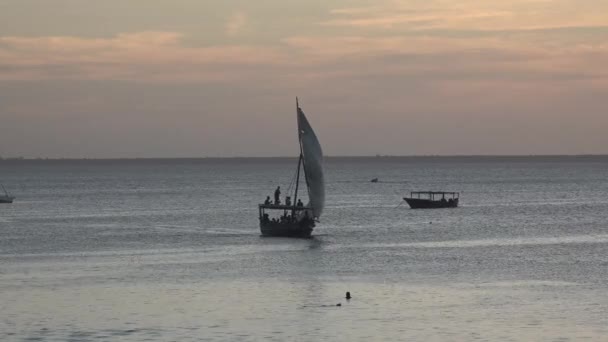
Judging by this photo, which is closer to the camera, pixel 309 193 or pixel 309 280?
pixel 309 280

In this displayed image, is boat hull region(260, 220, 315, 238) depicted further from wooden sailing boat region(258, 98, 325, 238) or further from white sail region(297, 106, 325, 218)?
white sail region(297, 106, 325, 218)

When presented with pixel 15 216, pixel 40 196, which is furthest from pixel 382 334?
pixel 40 196

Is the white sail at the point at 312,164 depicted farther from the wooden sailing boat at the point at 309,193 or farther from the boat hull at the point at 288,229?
the boat hull at the point at 288,229

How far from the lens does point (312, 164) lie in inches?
3568

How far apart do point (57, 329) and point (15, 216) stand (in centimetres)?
8730

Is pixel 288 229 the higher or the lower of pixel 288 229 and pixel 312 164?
the lower

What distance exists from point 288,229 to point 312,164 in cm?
547

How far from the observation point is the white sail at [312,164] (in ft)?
295

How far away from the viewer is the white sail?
9006cm

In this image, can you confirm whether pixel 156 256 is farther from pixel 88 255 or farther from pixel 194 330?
pixel 194 330

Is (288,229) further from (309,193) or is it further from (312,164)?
(312,164)

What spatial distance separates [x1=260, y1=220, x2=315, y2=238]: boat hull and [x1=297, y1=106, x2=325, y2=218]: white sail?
110cm

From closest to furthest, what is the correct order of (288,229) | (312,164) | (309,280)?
1. (309,280)
2. (312,164)
3. (288,229)

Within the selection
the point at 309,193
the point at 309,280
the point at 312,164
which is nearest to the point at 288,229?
the point at 309,193
